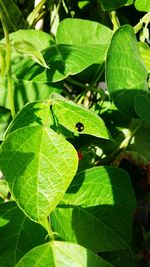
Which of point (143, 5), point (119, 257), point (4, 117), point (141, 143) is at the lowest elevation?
point (119, 257)

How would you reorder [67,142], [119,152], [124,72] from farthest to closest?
[119,152], [124,72], [67,142]

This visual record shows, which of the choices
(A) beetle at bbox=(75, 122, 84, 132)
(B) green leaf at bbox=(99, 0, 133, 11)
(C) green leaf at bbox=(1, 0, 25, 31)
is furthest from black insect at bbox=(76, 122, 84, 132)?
(C) green leaf at bbox=(1, 0, 25, 31)

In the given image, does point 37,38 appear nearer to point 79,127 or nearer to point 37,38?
point 37,38

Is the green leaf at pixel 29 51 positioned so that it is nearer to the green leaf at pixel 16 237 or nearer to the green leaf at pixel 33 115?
the green leaf at pixel 33 115

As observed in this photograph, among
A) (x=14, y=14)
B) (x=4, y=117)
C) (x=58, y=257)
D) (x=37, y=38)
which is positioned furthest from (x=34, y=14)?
(x=58, y=257)

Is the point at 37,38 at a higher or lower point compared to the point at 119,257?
higher

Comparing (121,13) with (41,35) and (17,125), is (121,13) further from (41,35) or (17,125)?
(17,125)

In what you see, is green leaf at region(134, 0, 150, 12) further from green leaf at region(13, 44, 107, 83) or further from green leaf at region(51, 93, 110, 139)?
green leaf at region(51, 93, 110, 139)

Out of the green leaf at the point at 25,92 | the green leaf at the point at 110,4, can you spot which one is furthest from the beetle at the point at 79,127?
the green leaf at the point at 110,4
